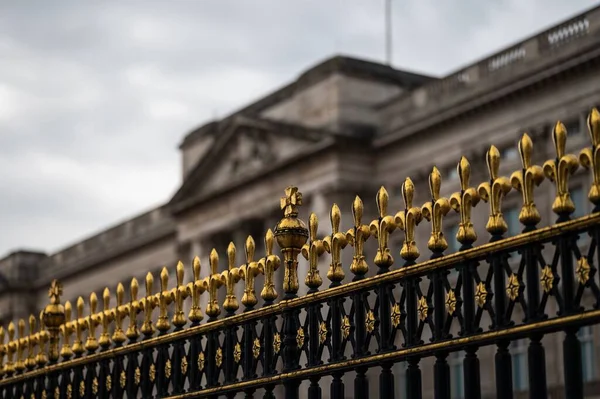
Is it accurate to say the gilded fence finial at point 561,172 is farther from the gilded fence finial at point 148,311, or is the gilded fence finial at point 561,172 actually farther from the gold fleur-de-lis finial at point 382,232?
the gilded fence finial at point 148,311

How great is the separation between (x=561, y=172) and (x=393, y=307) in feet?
4.11

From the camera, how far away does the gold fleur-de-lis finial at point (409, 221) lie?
648cm

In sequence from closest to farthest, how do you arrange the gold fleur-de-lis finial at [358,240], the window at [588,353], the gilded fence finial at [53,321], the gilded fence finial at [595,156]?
1. the gilded fence finial at [595,156]
2. the gold fleur-de-lis finial at [358,240]
3. the gilded fence finial at [53,321]
4. the window at [588,353]

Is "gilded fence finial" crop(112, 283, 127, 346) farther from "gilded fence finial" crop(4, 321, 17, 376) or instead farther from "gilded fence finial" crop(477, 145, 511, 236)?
"gilded fence finial" crop(477, 145, 511, 236)

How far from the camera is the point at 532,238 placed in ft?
19.1

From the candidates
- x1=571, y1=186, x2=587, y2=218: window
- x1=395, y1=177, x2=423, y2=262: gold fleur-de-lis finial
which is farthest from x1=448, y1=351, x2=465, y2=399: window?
x1=395, y1=177, x2=423, y2=262: gold fleur-de-lis finial

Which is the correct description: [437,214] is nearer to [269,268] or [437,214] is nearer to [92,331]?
[269,268]

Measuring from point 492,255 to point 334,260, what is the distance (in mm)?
1240

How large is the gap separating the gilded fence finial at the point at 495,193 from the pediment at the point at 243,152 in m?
39.8

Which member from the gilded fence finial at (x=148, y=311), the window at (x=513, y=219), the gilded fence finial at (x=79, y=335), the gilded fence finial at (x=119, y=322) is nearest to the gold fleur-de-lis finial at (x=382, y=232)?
the gilded fence finial at (x=148, y=311)

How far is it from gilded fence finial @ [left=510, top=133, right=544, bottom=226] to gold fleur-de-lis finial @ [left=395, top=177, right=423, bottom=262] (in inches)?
26.3

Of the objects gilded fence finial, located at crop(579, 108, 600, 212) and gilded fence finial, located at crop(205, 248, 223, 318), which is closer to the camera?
gilded fence finial, located at crop(579, 108, 600, 212)

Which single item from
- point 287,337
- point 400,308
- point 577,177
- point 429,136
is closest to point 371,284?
point 400,308

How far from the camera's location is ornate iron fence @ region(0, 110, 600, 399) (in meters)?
5.66
